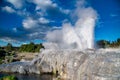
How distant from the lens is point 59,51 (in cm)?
3312

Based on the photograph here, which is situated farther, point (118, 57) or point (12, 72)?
point (12, 72)

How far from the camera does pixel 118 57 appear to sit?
14.9 m

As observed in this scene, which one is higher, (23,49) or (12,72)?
(23,49)

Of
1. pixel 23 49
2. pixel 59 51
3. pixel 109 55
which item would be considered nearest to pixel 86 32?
pixel 59 51

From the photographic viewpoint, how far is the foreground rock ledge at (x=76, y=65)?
47.1 feet

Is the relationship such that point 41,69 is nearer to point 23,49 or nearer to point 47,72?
point 47,72

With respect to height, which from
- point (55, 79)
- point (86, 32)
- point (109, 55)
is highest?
point (86, 32)

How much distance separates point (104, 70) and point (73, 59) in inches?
420

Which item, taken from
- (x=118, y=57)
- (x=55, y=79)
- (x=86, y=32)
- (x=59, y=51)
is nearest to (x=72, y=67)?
(x=55, y=79)

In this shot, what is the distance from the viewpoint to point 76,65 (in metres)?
23.5

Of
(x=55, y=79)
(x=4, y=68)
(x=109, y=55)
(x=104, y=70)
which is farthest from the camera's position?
(x=4, y=68)

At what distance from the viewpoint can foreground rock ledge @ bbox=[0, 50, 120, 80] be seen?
14.4 metres

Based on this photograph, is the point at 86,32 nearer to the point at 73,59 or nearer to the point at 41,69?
the point at 41,69

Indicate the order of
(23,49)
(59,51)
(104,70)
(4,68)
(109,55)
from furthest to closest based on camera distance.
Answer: (23,49) → (4,68) → (59,51) → (109,55) → (104,70)
